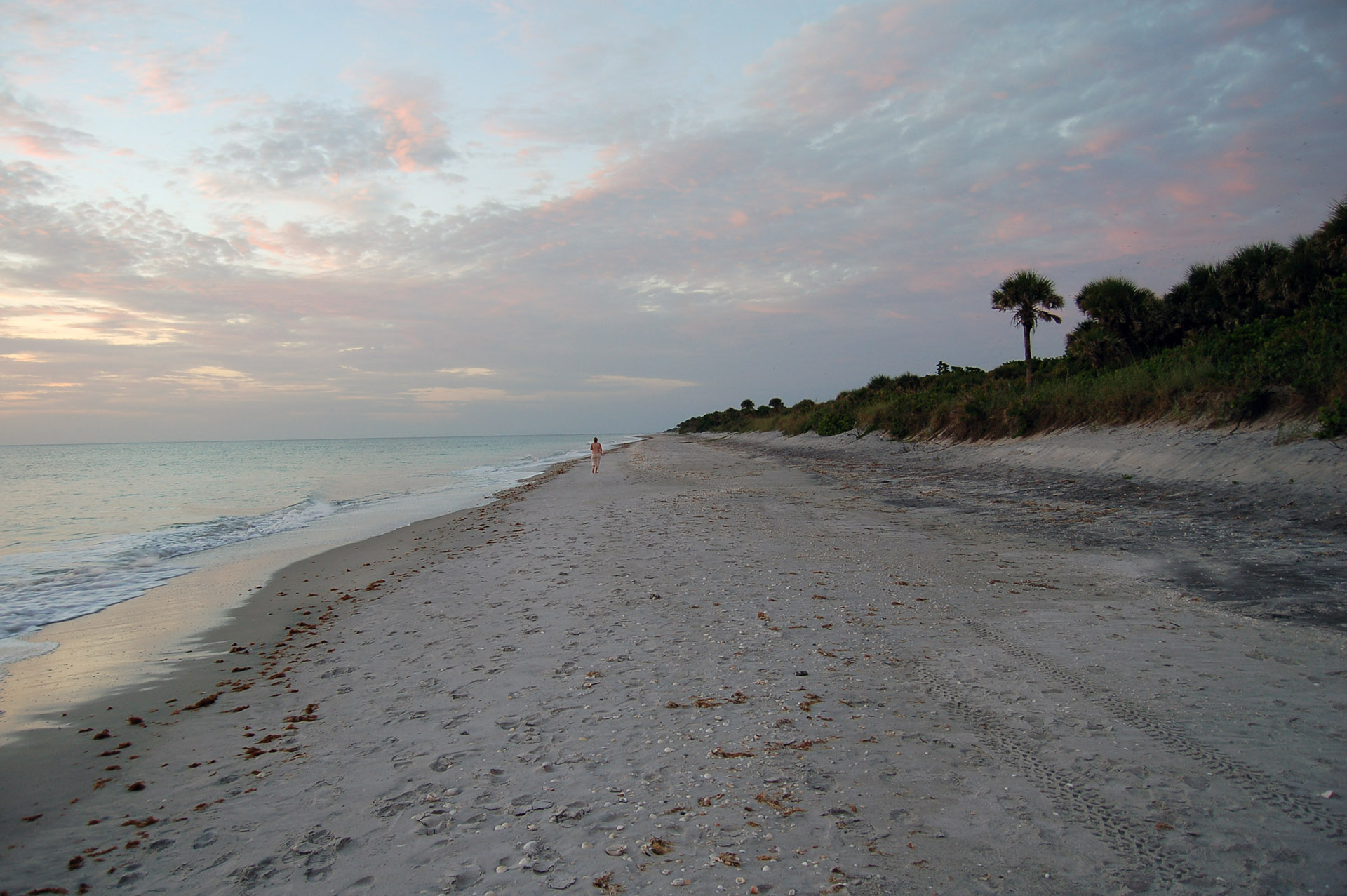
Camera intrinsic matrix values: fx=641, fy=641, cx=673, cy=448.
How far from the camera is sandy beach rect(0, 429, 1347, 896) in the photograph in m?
2.64

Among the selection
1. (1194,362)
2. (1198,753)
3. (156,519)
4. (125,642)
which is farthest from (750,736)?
(156,519)

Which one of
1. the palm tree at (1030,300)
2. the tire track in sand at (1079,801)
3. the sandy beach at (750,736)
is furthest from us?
the palm tree at (1030,300)

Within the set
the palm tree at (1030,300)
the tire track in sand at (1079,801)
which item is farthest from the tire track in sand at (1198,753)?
the palm tree at (1030,300)

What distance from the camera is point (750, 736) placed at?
12.0ft

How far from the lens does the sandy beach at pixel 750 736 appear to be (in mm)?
2639

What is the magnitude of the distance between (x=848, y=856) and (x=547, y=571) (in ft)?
21.2

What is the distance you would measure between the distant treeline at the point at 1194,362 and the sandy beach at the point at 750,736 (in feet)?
18.7

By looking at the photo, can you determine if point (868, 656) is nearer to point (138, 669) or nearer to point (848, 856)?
point (848, 856)

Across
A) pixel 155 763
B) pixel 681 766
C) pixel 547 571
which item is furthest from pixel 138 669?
pixel 681 766

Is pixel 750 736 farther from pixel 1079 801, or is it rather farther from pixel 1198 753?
pixel 1198 753

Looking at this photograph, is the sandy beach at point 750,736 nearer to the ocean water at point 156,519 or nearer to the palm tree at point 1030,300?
the ocean water at point 156,519

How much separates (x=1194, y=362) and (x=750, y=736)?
18.6 meters

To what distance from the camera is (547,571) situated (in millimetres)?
8586

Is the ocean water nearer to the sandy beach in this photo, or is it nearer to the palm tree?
the sandy beach
